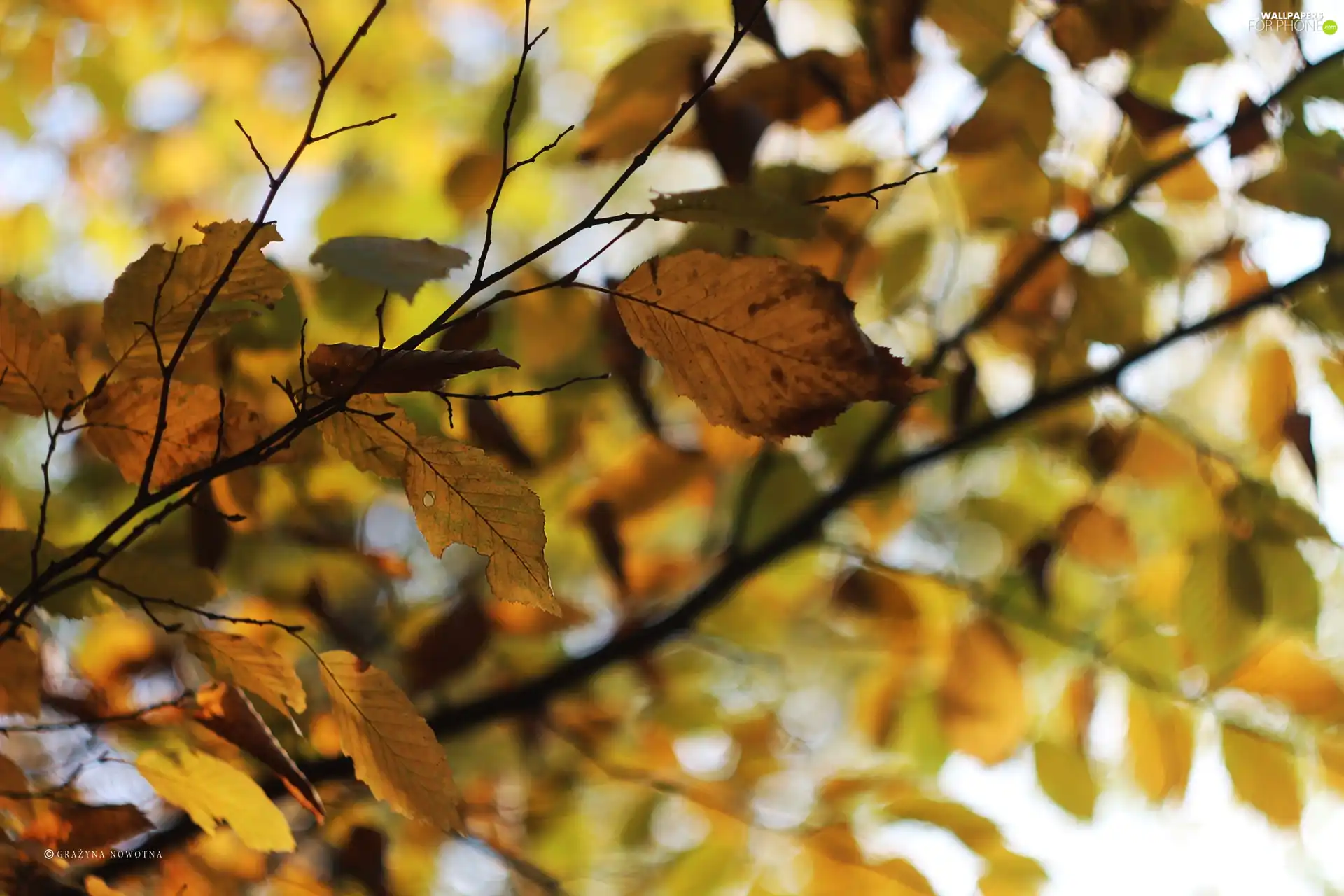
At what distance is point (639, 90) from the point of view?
46cm

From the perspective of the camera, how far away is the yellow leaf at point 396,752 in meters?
0.30

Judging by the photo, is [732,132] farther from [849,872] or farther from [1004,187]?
[849,872]

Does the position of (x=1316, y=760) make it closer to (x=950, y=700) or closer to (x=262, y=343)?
(x=950, y=700)

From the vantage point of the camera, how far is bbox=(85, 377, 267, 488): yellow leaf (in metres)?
0.31

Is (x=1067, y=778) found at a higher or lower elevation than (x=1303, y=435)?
lower

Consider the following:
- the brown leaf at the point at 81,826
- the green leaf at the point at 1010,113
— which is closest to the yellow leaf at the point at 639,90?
the green leaf at the point at 1010,113

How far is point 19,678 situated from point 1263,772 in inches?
27.6

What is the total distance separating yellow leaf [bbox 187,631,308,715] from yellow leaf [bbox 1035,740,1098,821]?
55 centimetres

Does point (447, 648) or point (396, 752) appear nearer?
point (396, 752)

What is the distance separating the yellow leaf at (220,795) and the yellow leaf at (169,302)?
15 cm

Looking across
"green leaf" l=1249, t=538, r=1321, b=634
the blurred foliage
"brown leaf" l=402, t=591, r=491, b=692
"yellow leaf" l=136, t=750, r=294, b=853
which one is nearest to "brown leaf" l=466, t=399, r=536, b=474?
the blurred foliage

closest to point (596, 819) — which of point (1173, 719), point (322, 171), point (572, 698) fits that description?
point (572, 698)

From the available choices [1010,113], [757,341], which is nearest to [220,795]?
[757,341]

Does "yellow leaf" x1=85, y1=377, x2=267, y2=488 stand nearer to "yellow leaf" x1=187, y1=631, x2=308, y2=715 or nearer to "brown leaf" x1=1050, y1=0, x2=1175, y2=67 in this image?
"yellow leaf" x1=187, y1=631, x2=308, y2=715
